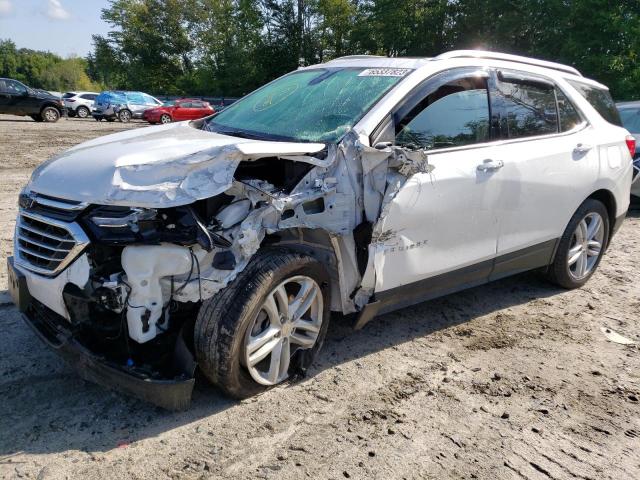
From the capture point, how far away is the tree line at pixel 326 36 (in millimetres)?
23531

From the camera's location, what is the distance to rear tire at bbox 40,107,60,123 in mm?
22781

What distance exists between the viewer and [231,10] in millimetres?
55219

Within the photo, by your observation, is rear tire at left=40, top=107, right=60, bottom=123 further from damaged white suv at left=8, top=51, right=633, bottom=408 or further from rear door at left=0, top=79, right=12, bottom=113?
damaged white suv at left=8, top=51, right=633, bottom=408

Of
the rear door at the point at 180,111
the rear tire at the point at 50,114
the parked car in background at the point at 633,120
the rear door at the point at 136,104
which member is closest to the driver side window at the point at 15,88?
the rear tire at the point at 50,114

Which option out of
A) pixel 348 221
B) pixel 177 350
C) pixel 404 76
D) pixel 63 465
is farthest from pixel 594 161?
pixel 63 465

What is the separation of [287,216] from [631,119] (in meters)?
8.42

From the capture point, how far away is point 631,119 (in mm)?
9023

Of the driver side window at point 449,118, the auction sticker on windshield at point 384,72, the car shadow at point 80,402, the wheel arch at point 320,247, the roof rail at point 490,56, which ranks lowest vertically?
the car shadow at point 80,402

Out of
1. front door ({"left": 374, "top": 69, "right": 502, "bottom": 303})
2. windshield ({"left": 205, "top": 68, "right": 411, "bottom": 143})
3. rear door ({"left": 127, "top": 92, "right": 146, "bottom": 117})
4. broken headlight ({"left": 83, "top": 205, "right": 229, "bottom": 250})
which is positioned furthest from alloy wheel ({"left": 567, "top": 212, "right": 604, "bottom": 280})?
rear door ({"left": 127, "top": 92, "right": 146, "bottom": 117})

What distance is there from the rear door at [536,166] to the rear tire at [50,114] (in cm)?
2325

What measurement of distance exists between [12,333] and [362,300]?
7.75ft

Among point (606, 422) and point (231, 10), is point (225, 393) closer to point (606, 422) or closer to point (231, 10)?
point (606, 422)

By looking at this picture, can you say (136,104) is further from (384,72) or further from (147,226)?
(147,226)

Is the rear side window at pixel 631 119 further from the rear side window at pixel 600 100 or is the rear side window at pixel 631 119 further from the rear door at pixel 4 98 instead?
the rear door at pixel 4 98
